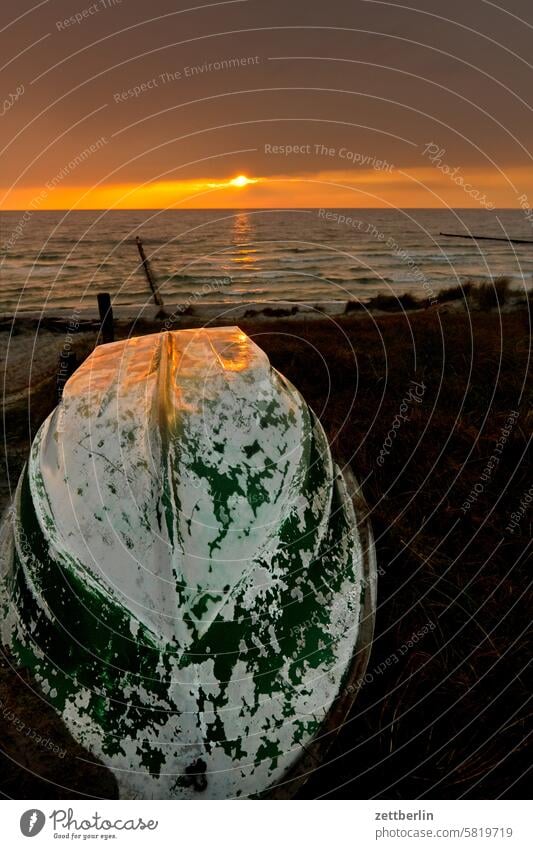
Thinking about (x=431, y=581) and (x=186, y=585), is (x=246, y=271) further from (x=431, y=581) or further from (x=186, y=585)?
(x=186, y=585)

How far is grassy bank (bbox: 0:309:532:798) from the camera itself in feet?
7.38

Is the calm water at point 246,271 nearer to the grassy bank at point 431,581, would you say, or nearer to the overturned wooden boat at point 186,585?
the grassy bank at point 431,581

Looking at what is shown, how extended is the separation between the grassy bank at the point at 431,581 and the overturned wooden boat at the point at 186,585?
1.20 feet

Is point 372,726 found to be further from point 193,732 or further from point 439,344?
point 439,344

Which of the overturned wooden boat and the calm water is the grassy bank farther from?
the calm water

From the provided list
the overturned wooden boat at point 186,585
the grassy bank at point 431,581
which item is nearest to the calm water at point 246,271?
the grassy bank at point 431,581

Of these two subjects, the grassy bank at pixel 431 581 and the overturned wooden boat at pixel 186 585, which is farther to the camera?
the grassy bank at pixel 431 581

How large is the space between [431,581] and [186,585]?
5.82 feet

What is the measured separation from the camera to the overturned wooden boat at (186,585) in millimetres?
1830

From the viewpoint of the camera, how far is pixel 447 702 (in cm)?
243
